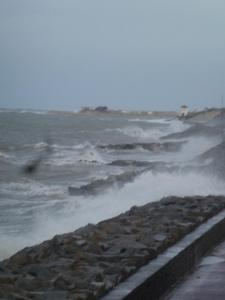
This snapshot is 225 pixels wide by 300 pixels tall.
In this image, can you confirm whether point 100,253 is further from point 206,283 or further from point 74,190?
point 74,190

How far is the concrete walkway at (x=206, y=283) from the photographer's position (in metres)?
5.32

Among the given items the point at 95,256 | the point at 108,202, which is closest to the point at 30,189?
the point at 108,202

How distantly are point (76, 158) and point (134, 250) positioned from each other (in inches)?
1160

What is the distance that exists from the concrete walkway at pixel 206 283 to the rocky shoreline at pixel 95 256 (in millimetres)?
359

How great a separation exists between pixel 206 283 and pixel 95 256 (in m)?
0.98

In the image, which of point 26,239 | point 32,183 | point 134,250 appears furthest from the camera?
point 32,183

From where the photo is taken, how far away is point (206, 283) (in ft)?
18.8

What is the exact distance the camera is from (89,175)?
2645cm

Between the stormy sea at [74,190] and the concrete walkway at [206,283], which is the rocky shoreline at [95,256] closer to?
the concrete walkway at [206,283]

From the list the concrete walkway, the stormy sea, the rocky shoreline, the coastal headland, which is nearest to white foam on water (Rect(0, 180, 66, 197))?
the stormy sea

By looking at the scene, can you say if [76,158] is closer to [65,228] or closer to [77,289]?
[65,228]

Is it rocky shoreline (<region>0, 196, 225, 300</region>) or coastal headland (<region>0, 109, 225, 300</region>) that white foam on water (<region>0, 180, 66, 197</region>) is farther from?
rocky shoreline (<region>0, 196, 225, 300</region>)

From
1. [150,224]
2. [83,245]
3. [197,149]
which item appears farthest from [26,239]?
[197,149]

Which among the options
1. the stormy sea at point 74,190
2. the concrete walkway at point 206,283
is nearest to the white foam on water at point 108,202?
the stormy sea at point 74,190
